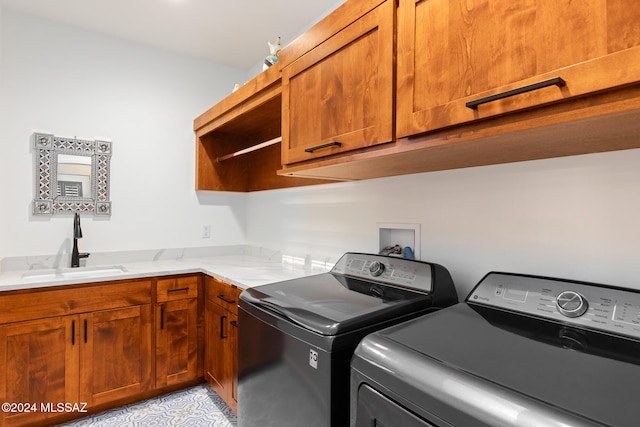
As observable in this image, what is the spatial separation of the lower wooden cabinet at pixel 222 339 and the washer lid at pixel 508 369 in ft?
4.12

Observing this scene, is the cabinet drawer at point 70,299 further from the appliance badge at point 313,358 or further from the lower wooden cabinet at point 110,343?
the appliance badge at point 313,358

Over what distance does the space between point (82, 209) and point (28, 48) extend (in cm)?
114

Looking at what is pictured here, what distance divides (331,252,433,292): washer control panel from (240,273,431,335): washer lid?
0.12 ft

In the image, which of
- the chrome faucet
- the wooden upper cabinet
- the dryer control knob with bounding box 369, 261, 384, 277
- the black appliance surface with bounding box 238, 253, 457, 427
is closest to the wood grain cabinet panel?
the chrome faucet

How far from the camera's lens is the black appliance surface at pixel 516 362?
565 millimetres

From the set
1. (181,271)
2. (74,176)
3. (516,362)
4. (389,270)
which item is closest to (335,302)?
(389,270)

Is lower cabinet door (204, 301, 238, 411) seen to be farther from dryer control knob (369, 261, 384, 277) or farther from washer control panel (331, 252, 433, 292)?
dryer control knob (369, 261, 384, 277)

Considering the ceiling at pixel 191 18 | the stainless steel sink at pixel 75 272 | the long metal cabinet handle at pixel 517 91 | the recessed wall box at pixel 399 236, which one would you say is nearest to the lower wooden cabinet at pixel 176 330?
the stainless steel sink at pixel 75 272

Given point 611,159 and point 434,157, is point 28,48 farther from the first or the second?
point 611,159

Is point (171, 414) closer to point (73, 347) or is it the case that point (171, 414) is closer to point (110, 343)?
point (110, 343)

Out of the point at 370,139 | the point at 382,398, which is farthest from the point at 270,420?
the point at 370,139

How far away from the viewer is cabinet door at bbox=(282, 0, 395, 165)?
1.18m

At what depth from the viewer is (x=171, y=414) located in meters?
2.14

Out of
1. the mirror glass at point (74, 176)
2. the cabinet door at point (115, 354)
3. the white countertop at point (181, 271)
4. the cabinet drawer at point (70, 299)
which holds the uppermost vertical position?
the mirror glass at point (74, 176)
